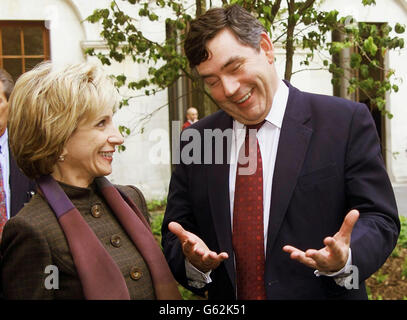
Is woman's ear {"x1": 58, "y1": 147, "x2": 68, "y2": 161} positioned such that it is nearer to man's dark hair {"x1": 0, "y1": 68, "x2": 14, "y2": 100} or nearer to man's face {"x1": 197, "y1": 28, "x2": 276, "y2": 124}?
man's face {"x1": 197, "y1": 28, "x2": 276, "y2": 124}

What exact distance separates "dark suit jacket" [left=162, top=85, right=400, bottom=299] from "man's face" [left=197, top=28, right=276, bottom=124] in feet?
0.42

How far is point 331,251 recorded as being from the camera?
1.55 meters

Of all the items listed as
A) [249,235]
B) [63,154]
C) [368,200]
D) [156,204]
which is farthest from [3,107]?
[156,204]

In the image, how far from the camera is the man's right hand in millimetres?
1703

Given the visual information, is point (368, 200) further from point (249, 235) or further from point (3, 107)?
point (3, 107)

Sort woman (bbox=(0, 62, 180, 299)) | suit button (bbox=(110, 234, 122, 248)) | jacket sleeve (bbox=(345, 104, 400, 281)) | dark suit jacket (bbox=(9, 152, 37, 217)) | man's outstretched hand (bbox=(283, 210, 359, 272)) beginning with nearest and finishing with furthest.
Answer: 1. man's outstretched hand (bbox=(283, 210, 359, 272))
2. woman (bbox=(0, 62, 180, 299))
3. jacket sleeve (bbox=(345, 104, 400, 281))
4. suit button (bbox=(110, 234, 122, 248))
5. dark suit jacket (bbox=(9, 152, 37, 217))

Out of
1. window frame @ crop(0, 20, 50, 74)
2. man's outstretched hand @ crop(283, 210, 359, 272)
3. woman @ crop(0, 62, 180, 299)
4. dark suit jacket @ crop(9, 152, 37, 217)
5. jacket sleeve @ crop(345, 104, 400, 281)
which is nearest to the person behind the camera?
man's outstretched hand @ crop(283, 210, 359, 272)

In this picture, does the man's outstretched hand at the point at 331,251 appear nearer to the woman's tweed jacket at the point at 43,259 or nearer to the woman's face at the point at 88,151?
the woman's tweed jacket at the point at 43,259

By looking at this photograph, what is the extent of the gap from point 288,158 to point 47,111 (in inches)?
34.8

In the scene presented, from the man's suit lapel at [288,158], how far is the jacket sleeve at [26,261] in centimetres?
79

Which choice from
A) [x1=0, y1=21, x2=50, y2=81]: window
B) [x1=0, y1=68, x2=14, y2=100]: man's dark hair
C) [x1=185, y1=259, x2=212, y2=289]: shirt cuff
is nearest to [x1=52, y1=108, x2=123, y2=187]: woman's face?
[x1=185, y1=259, x2=212, y2=289]: shirt cuff

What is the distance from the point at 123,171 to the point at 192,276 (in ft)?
20.7
